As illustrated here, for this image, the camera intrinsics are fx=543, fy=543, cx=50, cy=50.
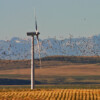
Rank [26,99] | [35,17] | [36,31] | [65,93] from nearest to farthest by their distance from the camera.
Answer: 1. [26,99]
2. [65,93]
3. [35,17]
4. [36,31]

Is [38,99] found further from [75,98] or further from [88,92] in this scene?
[88,92]

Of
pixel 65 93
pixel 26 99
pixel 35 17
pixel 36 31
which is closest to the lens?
pixel 26 99

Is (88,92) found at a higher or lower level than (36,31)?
lower

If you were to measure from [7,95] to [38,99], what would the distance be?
9.06m

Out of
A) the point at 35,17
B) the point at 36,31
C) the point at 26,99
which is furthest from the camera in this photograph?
the point at 36,31

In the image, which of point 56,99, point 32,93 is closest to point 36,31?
point 32,93

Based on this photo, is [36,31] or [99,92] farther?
[36,31]

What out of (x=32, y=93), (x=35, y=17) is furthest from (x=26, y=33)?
(x=32, y=93)

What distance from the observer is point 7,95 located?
11456 centimetres

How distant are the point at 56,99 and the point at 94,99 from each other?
7738 millimetres

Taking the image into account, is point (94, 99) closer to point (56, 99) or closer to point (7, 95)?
point (56, 99)

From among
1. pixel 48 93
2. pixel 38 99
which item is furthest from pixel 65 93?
pixel 38 99

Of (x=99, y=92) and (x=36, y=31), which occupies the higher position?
(x=36, y=31)

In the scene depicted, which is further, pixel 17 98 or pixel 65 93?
pixel 65 93
